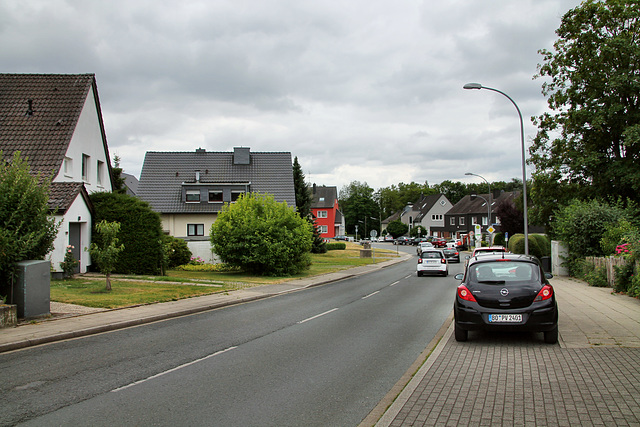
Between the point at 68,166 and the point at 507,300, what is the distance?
2106cm

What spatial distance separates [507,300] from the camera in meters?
8.91

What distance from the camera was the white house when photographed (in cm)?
2109

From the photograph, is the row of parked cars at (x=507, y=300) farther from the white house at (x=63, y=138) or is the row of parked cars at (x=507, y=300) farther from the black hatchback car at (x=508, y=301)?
the white house at (x=63, y=138)

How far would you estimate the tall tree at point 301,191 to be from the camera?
5536cm

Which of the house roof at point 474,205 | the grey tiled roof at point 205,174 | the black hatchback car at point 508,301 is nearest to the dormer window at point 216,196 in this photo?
the grey tiled roof at point 205,174

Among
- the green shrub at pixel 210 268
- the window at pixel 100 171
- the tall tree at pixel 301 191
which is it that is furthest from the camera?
the tall tree at pixel 301 191

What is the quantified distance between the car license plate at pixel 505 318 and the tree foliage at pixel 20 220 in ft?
31.4

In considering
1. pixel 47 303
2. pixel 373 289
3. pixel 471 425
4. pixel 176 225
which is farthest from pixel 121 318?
pixel 176 225

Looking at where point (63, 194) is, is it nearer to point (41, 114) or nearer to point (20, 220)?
point (41, 114)

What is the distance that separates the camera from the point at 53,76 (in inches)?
1043

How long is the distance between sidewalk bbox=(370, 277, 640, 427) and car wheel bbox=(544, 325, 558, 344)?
0.45 ft

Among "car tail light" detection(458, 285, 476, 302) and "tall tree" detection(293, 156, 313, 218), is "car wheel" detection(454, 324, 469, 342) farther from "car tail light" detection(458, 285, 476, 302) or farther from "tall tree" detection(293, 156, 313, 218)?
"tall tree" detection(293, 156, 313, 218)

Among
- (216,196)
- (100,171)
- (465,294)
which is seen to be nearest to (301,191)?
(216,196)

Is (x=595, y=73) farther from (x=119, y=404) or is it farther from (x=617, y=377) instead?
(x=119, y=404)
